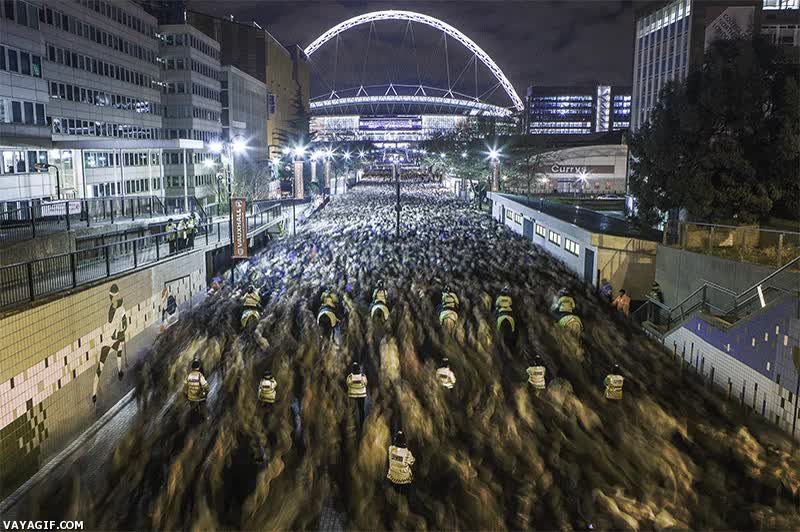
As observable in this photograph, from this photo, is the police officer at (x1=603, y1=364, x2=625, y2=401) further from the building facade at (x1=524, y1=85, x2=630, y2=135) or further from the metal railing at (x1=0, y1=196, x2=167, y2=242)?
the building facade at (x1=524, y1=85, x2=630, y2=135)

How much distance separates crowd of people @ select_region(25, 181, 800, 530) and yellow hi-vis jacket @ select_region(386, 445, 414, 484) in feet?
0.07

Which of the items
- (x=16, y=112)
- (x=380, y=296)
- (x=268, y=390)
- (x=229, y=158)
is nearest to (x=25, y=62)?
(x=16, y=112)

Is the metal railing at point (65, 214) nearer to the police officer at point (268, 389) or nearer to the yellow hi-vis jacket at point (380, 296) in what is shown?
the police officer at point (268, 389)

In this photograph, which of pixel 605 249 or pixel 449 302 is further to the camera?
pixel 605 249

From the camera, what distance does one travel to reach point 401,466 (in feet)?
26.6

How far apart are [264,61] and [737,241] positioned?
8470 cm

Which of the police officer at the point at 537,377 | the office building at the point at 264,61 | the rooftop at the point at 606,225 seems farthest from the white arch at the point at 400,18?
the police officer at the point at 537,377

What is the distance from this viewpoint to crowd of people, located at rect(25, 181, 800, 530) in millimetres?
7793

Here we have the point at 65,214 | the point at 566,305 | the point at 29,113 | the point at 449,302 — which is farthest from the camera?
the point at 29,113

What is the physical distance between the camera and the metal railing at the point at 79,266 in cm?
964

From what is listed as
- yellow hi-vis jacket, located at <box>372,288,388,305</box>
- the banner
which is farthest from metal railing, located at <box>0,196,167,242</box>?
the banner

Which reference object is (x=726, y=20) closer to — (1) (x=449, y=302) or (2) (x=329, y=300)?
(1) (x=449, y=302)

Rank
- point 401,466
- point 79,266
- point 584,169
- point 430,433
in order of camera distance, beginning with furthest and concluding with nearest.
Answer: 1. point 584,169
2. point 79,266
3. point 430,433
4. point 401,466

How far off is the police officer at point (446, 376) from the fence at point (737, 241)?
298 inches
